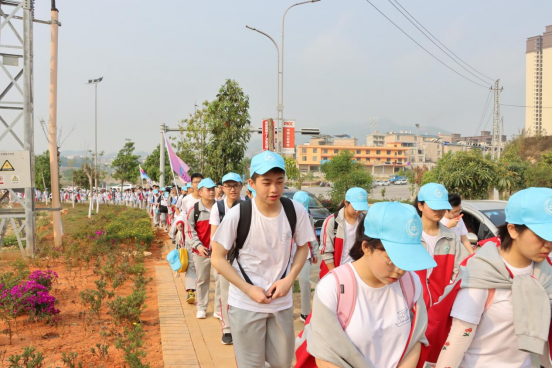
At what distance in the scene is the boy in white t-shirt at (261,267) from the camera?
2.92 m

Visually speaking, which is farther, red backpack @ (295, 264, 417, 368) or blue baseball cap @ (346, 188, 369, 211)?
blue baseball cap @ (346, 188, 369, 211)

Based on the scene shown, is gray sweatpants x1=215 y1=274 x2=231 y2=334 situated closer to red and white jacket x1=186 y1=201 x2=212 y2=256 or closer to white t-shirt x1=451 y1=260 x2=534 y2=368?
red and white jacket x1=186 y1=201 x2=212 y2=256

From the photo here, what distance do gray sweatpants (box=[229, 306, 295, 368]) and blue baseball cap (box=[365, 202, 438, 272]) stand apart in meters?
1.25

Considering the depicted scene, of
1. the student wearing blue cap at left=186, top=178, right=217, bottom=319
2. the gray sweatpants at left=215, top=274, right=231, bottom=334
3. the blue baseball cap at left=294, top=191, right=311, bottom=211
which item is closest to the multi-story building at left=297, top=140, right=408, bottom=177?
the blue baseball cap at left=294, top=191, right=311, bottom=211

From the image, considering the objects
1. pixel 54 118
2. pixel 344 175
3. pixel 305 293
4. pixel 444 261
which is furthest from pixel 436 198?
pixel 344 175

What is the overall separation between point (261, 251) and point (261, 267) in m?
0.11

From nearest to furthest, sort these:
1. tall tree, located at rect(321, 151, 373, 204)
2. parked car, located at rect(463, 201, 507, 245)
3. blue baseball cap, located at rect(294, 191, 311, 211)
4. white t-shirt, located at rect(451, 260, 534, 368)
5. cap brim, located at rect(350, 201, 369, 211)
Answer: white t-shirt, located at rect(451, 260, 534, 368)
cap brim, located at rect(350, 201, 369, 211)
blue baseball cap, located at rect(294, 191, 311, 211)
parked car, located at rect(463, 201, 507, 245)
tall tree, located at rect(321, 151, 373, 204)

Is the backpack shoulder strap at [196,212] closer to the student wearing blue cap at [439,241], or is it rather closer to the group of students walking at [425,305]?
the student wearing blue cap at [439,241]

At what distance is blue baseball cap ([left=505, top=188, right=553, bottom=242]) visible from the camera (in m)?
1.93

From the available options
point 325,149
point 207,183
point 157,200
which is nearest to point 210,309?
point 207,183

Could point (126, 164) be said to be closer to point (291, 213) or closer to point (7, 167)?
point (7, 167)

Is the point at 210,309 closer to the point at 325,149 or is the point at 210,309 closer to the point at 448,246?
the point at 448,246

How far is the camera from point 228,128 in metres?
16.7

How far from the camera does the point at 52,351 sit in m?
5.17
